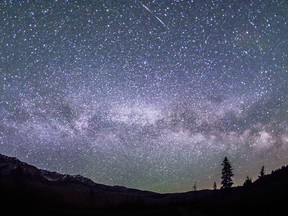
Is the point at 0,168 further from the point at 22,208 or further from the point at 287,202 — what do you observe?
the point at 287,202

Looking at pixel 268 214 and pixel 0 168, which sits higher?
pixel 0 168

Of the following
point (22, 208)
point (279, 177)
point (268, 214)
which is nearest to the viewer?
point (268, 214)

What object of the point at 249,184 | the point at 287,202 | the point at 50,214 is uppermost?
the point at 249,184

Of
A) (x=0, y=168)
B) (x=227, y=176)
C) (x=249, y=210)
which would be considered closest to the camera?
(x=249, y=210)

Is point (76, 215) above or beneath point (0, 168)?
beneath

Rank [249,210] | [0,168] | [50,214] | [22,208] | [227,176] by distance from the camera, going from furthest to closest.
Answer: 1. [0,168]
2. [227,176]
3. [50,214]
4. [22,208]
5. [249,210]

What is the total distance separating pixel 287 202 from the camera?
36.3 meters

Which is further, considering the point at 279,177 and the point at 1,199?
the point at 279,177

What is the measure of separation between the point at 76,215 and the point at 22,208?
27.7 feet

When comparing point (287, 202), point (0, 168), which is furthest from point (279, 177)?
point (0, 168)

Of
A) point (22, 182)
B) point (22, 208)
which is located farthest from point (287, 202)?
point (22, 182)

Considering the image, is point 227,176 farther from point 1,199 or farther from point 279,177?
point 1,199

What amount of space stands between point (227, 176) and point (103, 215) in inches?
1628

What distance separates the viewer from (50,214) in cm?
4241
